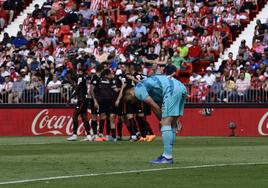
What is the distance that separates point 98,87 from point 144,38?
996 cm

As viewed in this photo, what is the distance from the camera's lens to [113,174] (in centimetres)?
1362

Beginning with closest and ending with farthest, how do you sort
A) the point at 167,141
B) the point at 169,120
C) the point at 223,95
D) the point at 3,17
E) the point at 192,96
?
the point at 167,141 < the point at 169,120 < the point at 223,95 < the point at 192,96 < the point at 3,17

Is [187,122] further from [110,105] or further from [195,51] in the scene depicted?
[110,105]

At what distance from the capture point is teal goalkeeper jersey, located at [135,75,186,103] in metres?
15.8

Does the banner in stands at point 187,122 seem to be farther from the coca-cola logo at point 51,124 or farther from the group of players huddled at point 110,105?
the group of players huddled at point 110,105

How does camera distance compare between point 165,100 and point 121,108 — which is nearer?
point 165,100

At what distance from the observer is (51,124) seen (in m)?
32.9

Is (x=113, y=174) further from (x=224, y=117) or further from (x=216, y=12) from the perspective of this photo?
(x=216, y=12)

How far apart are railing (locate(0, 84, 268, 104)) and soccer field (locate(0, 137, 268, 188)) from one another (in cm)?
1098

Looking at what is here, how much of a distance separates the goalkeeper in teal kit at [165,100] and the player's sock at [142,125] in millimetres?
9797

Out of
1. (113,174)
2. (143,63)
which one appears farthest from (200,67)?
(113,174)

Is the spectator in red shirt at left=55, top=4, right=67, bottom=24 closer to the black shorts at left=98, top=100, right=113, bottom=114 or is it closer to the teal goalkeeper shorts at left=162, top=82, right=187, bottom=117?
the black shorts at left=98, top=100, right=113, bottom=114

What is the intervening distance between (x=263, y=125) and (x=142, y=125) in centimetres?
650

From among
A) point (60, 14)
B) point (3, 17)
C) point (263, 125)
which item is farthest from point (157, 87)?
point (3, 17)
